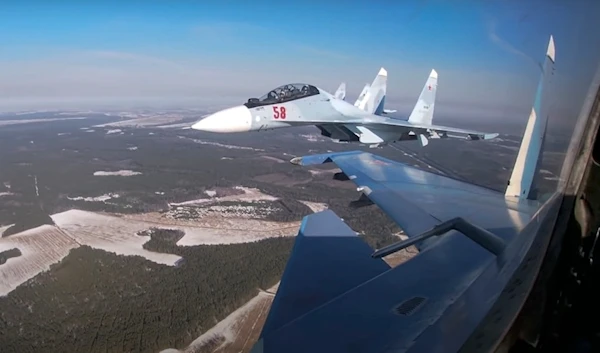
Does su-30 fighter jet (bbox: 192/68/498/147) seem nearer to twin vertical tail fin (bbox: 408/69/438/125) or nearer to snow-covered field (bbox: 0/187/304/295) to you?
twin vertical tail fin (bbox: 408/69/438/125)

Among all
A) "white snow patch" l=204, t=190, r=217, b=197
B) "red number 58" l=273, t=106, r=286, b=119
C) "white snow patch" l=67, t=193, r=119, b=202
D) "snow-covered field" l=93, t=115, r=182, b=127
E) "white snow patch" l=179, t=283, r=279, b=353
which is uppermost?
"red number 58" l=273, t=106, r=286, b=119

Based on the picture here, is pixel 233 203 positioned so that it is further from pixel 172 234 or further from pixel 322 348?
pixel 322 348

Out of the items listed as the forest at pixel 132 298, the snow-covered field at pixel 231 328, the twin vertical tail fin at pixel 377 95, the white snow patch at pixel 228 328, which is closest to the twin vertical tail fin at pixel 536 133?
the snow-covered field at pixel 231 328

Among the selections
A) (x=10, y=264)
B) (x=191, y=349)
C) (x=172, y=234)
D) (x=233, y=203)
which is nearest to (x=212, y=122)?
(x=191, y=349)

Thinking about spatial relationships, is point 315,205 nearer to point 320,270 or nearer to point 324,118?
point 324,118

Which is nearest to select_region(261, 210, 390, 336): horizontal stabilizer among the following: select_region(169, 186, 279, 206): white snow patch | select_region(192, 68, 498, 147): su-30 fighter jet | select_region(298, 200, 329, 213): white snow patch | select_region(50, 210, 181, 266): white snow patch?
select_region(192, 68, 498, 147): su-30 fighter jet

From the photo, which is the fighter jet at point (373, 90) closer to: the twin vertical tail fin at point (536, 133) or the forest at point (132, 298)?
the forest at point (132, 298)

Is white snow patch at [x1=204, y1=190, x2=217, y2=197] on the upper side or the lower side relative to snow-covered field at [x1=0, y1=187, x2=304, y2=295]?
upper

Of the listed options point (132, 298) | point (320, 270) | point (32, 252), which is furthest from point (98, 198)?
point (320, 270)

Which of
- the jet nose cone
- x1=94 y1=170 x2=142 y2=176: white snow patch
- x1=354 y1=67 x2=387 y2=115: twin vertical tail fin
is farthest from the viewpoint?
x1=94 y1=170 x2=142 y2=176: white snow patch
